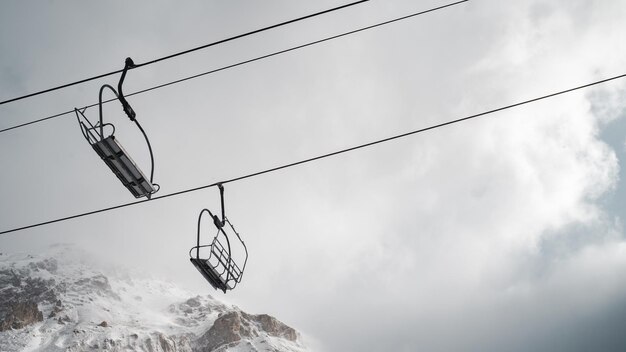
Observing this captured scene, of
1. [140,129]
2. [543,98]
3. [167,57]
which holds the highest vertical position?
[543,98]

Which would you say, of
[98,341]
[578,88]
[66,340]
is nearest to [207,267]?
[578,88]

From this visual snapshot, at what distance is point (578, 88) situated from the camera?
8.20 meters

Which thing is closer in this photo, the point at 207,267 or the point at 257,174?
the point at 257,174

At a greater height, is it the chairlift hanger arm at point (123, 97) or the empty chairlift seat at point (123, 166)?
the chairlift hanger arm at point (123, 97)

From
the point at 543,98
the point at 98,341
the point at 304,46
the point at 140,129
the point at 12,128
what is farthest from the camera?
the point at 98,341

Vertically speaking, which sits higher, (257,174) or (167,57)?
(167,57)

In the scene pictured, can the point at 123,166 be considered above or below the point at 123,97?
below

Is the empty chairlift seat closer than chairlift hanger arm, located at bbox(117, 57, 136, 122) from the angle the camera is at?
No

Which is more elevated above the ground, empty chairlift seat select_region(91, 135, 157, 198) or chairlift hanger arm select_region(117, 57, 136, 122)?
chairlift hanger arm select_region(117, 57, 136, 122)

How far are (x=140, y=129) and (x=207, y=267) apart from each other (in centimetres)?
406

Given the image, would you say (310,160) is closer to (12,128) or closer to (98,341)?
(12,128)

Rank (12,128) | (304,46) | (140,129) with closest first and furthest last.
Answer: (140,129), (304,46), (12,128)

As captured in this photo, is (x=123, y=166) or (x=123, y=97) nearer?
(x=123, y=97)

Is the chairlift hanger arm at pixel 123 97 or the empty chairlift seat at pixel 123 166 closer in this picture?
the chairlift hanger arm at pixel 123 97
